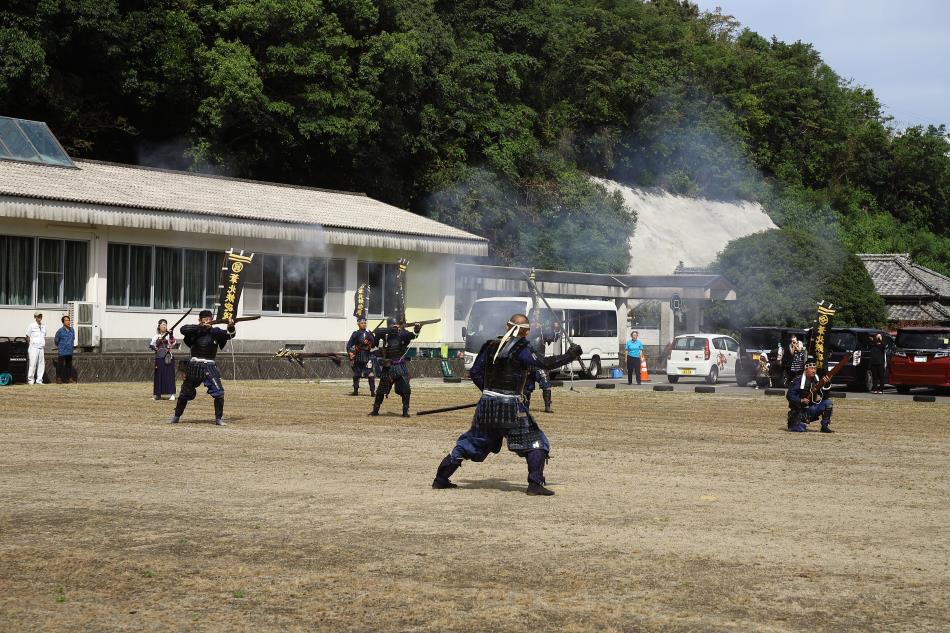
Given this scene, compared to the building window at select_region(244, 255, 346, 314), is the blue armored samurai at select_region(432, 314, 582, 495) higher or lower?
lower

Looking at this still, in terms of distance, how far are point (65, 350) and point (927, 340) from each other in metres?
22.5

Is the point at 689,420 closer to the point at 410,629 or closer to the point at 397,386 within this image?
the point at 397,386

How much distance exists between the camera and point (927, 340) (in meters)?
34.2

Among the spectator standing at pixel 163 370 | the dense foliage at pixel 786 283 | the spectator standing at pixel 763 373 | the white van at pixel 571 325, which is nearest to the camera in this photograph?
the spectator standing at pixel 163 370

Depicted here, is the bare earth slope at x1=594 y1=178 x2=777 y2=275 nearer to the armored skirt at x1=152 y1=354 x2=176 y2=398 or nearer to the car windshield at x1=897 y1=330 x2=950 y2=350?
the car windshield at x1=897 y1=330 x2=950 y2=350

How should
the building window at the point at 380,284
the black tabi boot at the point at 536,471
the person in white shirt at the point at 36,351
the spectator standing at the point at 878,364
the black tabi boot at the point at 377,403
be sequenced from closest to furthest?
1. the black tabi boot at the point at 536,471
2. the black tabi boot at the point at 377,403
3. the person in white shirt at the point at 36,351
4. the spectator standing at the point at 878,364
5. the building window at the point at 380,284

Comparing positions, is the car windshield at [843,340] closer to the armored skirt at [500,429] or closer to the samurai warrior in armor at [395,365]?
the samurai warrior in armor at [395,365]

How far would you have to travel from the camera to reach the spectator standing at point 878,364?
34.7 meters

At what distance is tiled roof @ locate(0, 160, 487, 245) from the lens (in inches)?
1309

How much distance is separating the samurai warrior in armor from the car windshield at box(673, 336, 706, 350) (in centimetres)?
1916

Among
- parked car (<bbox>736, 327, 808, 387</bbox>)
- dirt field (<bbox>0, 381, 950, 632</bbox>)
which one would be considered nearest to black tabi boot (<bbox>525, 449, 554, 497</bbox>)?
dirt field (<bbox>0, 381, 950, 632</bbox>)

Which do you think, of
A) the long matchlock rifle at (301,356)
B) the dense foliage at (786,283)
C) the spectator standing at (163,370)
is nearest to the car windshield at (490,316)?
the long matchlock rifle at (301,356)

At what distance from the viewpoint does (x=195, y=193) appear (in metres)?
38.2

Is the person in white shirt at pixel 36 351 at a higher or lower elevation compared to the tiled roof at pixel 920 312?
lower
